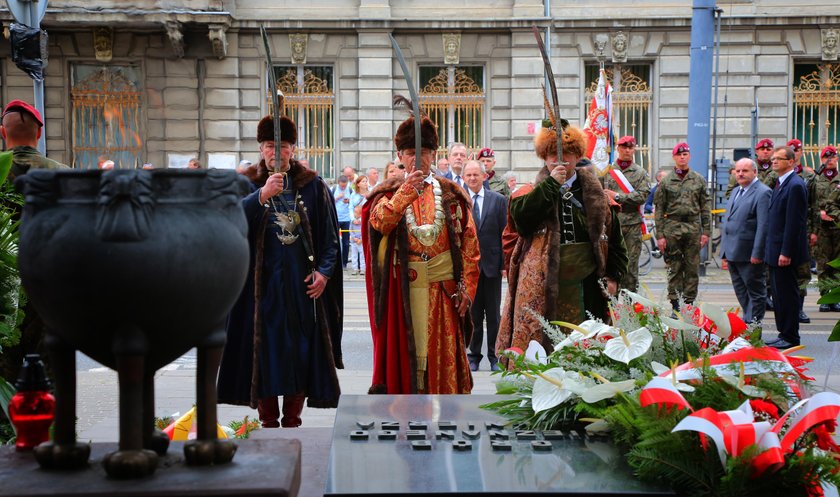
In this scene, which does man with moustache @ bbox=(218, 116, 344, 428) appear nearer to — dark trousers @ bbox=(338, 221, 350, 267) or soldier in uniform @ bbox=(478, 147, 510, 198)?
soldier in uniform @ bbox=(478, 147, 510, 198)

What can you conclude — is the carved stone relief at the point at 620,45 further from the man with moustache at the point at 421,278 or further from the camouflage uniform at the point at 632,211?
the man with moustache at the point at 421,278

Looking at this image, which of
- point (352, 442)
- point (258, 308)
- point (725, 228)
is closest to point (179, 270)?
point (352, 442)

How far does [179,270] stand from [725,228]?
933cm

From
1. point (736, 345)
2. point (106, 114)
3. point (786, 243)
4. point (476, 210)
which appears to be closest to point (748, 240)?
point (786, 243)

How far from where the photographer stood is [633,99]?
22469mm

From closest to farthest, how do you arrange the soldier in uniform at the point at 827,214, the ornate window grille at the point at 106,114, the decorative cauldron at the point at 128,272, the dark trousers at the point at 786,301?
the decorative cauldron at the point at 128,272 < the dark trousers at the point at 786,301 < the soldier in uniform at the point at 827,214 < the ornate window grille at the point at 106,114

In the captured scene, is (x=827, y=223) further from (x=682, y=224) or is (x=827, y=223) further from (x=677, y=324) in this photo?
(x=677, y=324)

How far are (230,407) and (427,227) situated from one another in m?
2.21

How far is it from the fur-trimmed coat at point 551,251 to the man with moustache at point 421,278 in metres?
0.42

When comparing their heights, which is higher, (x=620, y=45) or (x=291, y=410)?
(x=620, y=45)

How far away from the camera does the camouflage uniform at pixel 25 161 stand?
5.38 m

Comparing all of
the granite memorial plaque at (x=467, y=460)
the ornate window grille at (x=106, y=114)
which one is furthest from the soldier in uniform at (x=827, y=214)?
the ornate window grille at (x=106, y=114)

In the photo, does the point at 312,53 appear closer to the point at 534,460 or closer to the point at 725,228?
the point at 725,228

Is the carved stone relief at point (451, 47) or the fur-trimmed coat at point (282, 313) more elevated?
the carved stone relief at point (451, 47)
